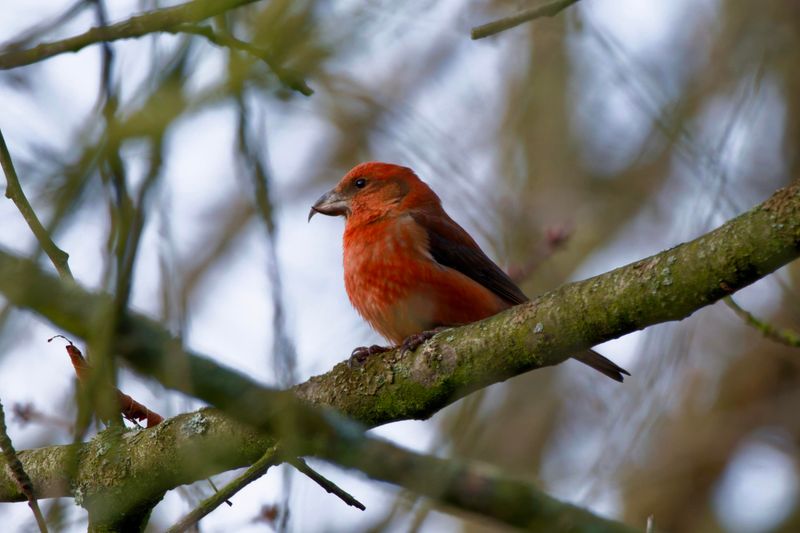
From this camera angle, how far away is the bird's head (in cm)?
652

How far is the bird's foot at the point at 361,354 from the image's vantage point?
437cm

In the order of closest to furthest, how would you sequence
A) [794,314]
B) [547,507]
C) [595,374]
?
[547,507] → [794,314] → [595,374]

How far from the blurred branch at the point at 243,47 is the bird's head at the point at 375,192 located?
3356 mm

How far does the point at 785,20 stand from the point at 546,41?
2.36 m

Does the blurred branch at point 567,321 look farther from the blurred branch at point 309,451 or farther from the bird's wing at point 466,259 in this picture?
the bird's wing at point 466,259

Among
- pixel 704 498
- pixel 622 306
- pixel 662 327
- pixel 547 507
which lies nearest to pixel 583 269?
pixel 704 498

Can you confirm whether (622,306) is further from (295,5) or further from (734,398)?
(734,398)

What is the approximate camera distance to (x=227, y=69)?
2572 millimetres

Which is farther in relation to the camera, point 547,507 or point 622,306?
point 622,306

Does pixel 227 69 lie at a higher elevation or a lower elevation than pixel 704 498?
lower

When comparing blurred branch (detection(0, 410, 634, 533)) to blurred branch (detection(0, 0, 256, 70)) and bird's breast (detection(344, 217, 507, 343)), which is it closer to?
blurred branch (detection(0, 0, 256, 70))

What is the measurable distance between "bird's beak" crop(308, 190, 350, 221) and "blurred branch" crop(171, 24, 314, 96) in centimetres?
349

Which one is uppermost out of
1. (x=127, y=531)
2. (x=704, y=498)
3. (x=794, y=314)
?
(x=704, y=498)

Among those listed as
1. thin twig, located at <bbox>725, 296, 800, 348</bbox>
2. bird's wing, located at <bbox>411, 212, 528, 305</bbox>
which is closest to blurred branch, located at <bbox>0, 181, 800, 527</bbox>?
thin twig, located at <bbox>725, 296, 800, 348</bbox>
